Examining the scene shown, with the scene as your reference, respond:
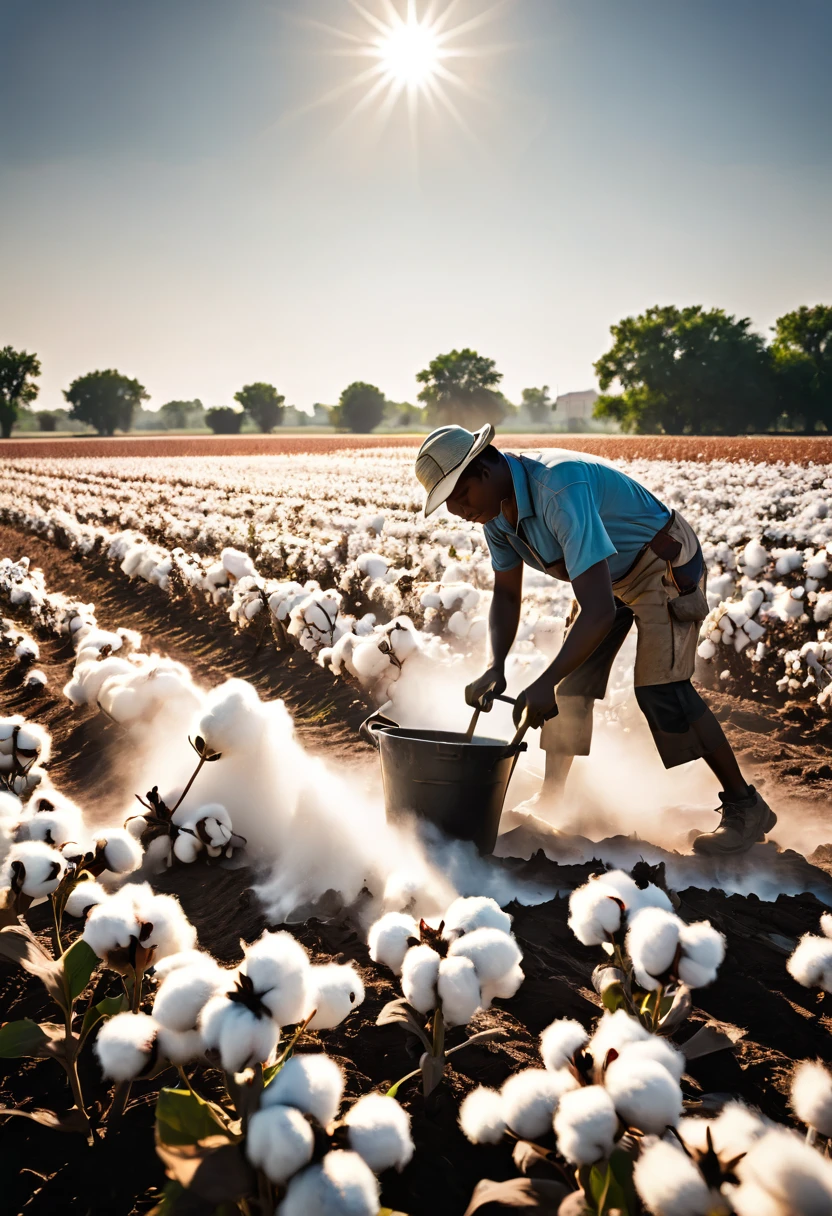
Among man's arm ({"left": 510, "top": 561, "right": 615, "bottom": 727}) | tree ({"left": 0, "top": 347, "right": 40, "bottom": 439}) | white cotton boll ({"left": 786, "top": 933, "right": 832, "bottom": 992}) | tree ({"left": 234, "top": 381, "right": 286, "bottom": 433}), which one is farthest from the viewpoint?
tree ({"left": 234, "top": 381, "right": 286, "bottom": 433})

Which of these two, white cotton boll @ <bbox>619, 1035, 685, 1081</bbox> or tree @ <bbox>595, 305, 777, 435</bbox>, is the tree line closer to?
tree @ <bbox>595, 305, 777, 435</bbox>

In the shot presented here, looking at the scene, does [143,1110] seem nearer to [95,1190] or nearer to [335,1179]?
[95,1190]

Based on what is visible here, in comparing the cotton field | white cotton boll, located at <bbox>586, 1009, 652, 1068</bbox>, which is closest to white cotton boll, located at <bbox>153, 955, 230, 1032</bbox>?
the cotton field

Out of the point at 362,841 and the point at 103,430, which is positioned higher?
the point at 103,430

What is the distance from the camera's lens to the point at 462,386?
79938mm

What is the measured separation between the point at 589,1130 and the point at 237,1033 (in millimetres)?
447

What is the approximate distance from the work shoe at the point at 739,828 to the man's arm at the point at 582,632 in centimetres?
111

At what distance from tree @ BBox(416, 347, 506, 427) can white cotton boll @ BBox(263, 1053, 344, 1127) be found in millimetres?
79914

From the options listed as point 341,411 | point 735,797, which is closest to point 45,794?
point 735,797

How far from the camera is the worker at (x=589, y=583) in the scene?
2.52m

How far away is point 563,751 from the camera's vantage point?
3.55m

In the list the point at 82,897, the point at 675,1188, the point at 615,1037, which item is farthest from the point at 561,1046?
the point at 82,897

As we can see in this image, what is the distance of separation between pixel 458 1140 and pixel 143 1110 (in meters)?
0.62

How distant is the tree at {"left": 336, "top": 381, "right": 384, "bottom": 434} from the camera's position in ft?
307
